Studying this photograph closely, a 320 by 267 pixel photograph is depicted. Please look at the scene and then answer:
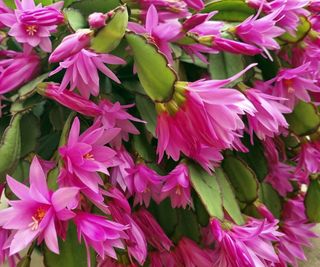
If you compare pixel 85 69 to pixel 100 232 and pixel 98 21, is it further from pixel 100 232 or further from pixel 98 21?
pixel 100 232

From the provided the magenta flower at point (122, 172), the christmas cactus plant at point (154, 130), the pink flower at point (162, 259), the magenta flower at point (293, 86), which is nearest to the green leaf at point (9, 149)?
the christmas cactus plant at point (154, 130)

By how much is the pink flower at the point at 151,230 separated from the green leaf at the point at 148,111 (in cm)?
10

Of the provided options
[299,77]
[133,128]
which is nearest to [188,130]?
[133,128]

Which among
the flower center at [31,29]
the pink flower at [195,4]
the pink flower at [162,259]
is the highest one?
the flower center at [31,29]

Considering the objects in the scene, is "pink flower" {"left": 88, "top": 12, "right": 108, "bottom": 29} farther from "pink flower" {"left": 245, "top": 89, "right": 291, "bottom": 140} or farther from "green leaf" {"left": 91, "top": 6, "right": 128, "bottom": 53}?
"pink flower" {"left": 245, "top": 89, "right": 291, "bottom": 140}

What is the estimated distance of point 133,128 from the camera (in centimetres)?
53

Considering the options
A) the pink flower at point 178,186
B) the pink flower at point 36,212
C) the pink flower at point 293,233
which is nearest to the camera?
the pink flower at point 36,212

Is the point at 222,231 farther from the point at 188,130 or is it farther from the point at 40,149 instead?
the point at 40,149

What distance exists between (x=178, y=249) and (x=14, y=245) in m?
0.23

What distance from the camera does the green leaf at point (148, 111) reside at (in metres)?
0.53

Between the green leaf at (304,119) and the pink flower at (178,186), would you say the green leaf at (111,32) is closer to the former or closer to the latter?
the pink flower at (178,186)

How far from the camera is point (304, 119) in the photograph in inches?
23.8

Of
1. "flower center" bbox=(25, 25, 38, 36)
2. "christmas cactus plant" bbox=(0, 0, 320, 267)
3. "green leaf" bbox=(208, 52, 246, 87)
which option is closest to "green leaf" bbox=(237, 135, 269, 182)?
Result: "christmas cactus plant" bbox=(0, 0, 320, 267)

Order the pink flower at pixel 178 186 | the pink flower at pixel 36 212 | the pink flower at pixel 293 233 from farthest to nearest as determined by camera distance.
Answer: the pink flower at pixel 293 233 < the pink flower at pixel 178 186 < the pink flower at pixel 36 212
